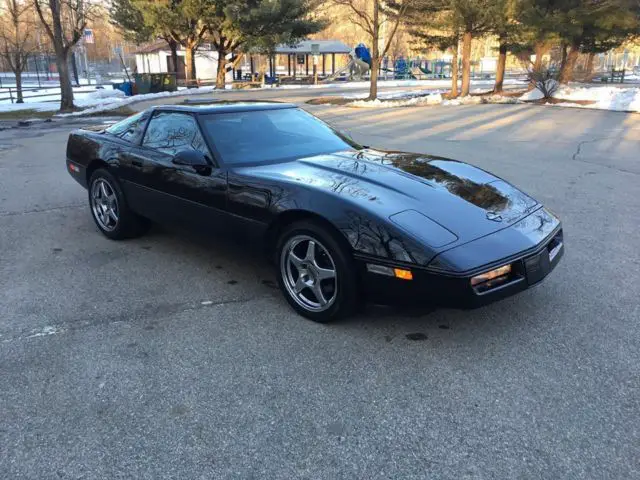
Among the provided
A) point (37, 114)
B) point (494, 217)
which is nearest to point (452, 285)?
point (494, 217)

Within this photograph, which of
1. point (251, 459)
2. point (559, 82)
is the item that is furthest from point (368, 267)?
point (559, 82)

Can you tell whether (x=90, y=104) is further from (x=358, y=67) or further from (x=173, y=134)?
(x=358, y=67)

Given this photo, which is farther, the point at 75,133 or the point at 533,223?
the point at 75,133

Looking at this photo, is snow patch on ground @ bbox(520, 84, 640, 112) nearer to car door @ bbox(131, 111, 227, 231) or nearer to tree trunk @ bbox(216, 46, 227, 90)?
car door @ bbox(131, 111, 227, 231)

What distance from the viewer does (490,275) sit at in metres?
2.95

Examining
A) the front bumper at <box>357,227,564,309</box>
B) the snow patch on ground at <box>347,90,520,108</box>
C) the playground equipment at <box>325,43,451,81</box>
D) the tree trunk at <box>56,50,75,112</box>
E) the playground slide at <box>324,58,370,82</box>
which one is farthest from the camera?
the playground equipment at <box>325,43,451,81</box>

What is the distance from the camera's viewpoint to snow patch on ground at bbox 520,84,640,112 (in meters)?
18.7

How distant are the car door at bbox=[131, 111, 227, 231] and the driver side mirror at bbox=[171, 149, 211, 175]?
17mm

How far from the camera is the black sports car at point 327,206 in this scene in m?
2.98

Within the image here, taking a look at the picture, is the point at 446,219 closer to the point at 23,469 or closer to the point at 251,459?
the point at 251,459

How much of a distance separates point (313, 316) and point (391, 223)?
2.73 ft

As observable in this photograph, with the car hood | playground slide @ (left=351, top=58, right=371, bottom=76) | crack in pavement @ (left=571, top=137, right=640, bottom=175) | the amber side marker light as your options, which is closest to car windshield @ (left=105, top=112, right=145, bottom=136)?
the car hood

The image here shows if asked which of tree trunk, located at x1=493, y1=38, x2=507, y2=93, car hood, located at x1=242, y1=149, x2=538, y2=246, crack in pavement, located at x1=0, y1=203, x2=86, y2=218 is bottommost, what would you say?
crack in pavement, located at x1=0, y1=203, x2=86, y2=218

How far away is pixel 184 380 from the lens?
2.83 metres
